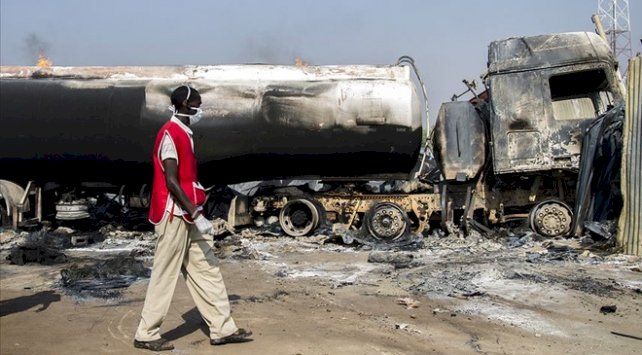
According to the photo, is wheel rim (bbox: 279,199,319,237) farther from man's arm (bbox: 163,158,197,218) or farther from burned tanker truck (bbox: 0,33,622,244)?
man's arm (bbox: 163,158,197,218)

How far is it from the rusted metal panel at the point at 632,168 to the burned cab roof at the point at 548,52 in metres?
1.35

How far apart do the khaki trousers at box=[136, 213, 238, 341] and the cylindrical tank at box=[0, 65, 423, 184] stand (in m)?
5.69

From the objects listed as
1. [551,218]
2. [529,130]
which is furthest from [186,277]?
[529,130]

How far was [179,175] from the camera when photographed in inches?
163

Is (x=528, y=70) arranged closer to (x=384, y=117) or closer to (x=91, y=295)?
(x=384, y=117)

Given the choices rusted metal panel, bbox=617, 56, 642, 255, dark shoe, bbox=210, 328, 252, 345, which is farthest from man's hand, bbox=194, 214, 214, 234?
rusted metal panel, bbox=617, 56, 642, 255

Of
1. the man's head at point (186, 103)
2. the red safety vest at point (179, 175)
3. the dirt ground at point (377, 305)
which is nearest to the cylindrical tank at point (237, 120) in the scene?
the dirt ground at point (377, 305)

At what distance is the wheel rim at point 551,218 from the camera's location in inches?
379

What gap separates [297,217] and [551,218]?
152 inches

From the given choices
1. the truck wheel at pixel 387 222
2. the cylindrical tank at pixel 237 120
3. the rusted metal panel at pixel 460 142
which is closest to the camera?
the cylindrical tank at pixel 237 120

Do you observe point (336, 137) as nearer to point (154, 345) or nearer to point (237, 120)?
point (237, 120)

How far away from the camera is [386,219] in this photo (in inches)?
400

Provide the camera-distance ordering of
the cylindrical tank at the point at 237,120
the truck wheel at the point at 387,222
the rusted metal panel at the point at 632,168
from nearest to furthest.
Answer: the rusted metal panel at the point at 632,168 < the cylindrical tank at the point at 237,120 < the truck wheel at the point at 387,222

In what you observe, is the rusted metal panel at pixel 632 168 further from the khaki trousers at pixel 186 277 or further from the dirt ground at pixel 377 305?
the khaki trousers at pixel 186 277
